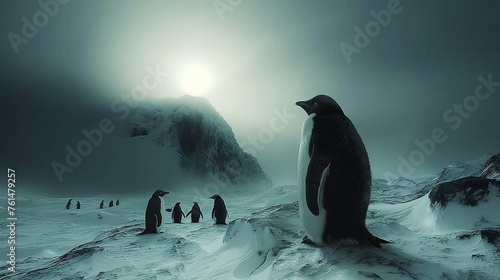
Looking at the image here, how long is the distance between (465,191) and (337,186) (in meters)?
3.90

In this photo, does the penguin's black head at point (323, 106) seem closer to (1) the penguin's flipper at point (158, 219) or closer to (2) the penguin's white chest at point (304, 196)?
(2) the penguin's white chest at point (304, 196)

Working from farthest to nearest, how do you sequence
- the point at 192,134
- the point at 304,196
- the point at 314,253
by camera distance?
1. the point at 192,134
2. the point at 304,196
3. the point at 314,253

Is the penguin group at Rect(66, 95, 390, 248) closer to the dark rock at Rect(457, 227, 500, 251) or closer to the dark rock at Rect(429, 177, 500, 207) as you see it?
the dark rock at Rect(457, 227, 500, 251)

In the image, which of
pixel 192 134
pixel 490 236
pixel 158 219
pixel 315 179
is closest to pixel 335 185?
pixel 315 179

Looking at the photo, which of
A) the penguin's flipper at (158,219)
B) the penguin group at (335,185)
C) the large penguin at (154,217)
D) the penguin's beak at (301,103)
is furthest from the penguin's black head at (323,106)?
the penguin's flipper at (158,219)

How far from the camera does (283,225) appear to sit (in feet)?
12.0

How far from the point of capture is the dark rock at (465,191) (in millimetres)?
4641

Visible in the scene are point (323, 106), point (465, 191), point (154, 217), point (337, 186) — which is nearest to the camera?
point (337, 186)

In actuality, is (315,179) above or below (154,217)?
above

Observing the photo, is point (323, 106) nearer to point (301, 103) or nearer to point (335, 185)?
point (301, 103)

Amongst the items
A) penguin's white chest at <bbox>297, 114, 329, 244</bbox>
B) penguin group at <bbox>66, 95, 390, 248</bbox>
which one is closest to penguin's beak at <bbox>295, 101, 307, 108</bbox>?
penguin's white chest at <bbox>297, 114, 329, 244</bbox>

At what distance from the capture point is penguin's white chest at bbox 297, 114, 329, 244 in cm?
267

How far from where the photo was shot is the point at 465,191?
4.83 metres

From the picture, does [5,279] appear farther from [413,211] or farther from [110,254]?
[413,211]
